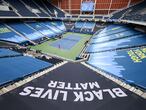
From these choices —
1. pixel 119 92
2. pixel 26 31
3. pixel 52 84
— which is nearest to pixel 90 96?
pixel 119 92

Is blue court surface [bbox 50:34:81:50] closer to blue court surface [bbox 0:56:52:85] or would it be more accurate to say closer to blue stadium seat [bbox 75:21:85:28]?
blue court surface [bbox 0:56:52:85]

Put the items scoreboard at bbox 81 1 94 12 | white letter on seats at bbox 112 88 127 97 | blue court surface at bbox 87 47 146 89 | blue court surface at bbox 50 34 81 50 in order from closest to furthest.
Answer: white letter on seats at bbox 112 88 127 97 < blue court surface at bbox 87 47 146 89 < blue court surface at bbox 50 34 81 50 < scoreboard at bbox 81 1 94 12

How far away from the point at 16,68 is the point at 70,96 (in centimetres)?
608

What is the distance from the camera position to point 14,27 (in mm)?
27781

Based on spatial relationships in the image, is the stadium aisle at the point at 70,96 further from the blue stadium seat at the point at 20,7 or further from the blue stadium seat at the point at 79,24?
the blue stadium seat at the point at 79,24

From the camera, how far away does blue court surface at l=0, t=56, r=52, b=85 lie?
11.3 m

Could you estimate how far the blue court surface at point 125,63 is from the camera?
12355mm

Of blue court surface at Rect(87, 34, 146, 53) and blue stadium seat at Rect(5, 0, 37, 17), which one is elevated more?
blue stadium seat at Rect(5, 0, 37, 17)

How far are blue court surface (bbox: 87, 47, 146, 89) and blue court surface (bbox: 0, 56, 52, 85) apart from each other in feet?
20.2

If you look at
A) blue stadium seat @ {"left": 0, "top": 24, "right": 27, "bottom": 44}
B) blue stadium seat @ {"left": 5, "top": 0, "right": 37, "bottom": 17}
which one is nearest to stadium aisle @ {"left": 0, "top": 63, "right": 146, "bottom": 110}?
blue stadium seat @ {"left": 0, "top": 24, "right": 27, "bottom": 44}

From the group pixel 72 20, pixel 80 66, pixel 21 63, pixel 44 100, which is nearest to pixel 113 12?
pixel 72 20

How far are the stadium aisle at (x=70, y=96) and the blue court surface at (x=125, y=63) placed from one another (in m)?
1.92

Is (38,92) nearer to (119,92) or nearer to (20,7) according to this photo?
(119,92)

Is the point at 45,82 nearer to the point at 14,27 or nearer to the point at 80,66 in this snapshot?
the point at 80,66
